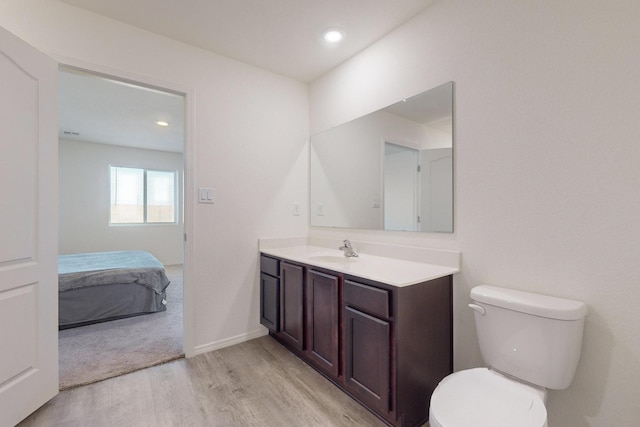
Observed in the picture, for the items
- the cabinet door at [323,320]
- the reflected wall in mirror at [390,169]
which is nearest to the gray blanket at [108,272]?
the reflected wall in mirror at [390,169]

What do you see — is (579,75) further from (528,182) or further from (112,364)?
(112,364)

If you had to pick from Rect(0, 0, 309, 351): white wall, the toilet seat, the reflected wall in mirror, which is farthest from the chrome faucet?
the toilet seat

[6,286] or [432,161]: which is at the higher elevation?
[432,161]

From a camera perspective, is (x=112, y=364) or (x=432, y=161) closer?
(x=432, y=161)

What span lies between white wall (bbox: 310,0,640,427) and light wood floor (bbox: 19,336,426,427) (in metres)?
0.87

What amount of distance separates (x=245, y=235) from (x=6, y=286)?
1.46 m

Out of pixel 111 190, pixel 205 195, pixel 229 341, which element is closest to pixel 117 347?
pixel 229 341

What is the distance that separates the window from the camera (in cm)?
561

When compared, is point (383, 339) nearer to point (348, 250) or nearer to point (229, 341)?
point (348, 250)

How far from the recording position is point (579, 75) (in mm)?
1267

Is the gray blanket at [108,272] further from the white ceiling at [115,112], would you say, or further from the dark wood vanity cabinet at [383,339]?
the dark wood vanity cabinet at [383,339]

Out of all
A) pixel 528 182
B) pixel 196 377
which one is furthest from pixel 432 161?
pixel 196 377

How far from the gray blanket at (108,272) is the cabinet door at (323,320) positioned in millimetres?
2198

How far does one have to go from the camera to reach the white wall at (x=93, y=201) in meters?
5.05
